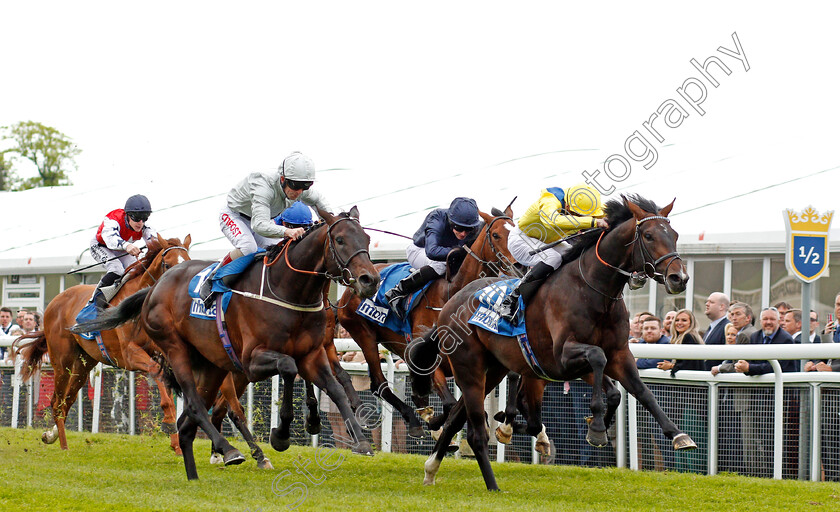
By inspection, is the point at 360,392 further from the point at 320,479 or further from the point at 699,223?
the point at 699,223

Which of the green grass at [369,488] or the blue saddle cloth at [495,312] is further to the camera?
the blue saddle cloth at [495,312]

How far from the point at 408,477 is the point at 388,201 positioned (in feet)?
28.9

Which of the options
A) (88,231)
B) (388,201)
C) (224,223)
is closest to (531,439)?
(224,223)

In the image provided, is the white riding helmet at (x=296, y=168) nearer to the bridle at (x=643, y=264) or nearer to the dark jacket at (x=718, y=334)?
the bridle at (x=643, y=264)

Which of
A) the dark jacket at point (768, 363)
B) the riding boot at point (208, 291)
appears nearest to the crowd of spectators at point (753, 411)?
the dark jacket at point (768, 363)

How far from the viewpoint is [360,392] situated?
32.0 feet

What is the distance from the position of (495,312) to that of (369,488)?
4.88 feet

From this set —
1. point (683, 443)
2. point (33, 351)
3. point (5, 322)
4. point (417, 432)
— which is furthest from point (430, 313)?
point (5, 322)

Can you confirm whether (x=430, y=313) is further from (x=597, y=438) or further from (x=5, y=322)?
(x=5, y=322)

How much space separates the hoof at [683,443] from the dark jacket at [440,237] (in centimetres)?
292

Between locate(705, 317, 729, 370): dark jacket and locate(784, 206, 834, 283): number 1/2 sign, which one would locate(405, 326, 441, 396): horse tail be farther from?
locate(784, 206, 834, 283): number 1/2 sign

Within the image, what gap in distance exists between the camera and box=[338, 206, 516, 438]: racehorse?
7.87 meters

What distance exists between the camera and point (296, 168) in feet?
23.0

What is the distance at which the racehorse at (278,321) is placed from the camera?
6.48 metres
